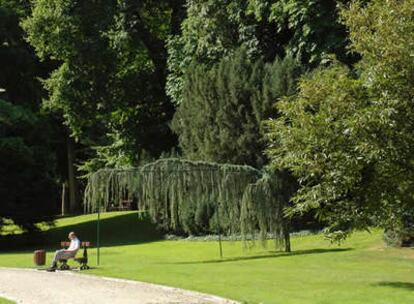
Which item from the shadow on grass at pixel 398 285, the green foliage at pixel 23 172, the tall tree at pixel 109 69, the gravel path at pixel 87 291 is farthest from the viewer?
the tall tree at pixel 109 69

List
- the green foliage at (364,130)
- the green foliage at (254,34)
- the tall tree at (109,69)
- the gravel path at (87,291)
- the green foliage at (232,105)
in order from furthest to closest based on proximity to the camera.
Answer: the tall tree at (109,69) < the green foliage at (232,105) < the green foliage at (254,34) < the green foliage at (364,130) < the gravel path at (87,291)

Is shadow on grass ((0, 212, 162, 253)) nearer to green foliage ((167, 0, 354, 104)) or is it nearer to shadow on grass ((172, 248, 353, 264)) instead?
green foliage ((167, 0, 354, 104))

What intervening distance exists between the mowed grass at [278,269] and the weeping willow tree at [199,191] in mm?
1437

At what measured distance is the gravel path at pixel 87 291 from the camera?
14961 millimetres

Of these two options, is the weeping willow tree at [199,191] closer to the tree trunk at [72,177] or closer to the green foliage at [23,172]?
the green foliage at [23,172]

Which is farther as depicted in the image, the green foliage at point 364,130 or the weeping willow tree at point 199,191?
the weeping willow tree at point 199,191

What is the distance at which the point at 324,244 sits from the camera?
98.9 ft

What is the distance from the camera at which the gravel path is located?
1496cm

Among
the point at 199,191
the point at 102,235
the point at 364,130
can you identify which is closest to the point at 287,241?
the point at 199,191

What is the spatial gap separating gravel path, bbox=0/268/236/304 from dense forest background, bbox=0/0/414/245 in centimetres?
525

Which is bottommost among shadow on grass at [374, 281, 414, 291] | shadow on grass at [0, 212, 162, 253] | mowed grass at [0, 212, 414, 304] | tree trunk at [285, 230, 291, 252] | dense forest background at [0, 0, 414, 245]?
shadow on grass at [374, 281, 414, 291]

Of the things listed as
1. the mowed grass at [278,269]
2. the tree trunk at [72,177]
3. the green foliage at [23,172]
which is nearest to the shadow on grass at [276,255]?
the mowed grass at [278,269]

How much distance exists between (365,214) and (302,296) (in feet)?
9.68

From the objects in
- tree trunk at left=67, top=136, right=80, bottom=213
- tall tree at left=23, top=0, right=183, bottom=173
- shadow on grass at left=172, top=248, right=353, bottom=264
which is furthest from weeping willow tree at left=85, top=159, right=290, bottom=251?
tree trunk at left=67, top=136, right=80, bottom=213
